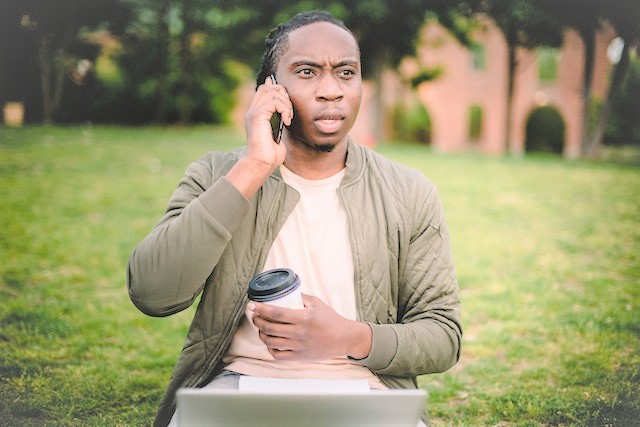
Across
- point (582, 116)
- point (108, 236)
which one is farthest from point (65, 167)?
point (582, 116)

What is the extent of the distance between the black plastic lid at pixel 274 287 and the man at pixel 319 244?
0.18 meters

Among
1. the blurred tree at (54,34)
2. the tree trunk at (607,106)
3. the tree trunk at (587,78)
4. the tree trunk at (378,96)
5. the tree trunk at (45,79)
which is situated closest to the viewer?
the blurred tree at (54,34)

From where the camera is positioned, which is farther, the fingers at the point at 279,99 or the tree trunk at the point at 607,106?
the tree trunk at the point at 607,106

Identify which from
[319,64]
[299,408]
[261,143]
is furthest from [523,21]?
[299,408]

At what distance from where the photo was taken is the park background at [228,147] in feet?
11.4

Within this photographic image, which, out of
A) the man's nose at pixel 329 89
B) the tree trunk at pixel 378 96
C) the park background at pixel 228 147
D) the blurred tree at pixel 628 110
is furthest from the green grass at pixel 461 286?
the tree trunk at pixel 378 96

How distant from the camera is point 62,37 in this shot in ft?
25.7

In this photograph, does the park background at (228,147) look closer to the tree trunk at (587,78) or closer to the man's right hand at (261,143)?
the tree trunk at (587,78)

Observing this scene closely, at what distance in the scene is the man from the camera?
189 cm

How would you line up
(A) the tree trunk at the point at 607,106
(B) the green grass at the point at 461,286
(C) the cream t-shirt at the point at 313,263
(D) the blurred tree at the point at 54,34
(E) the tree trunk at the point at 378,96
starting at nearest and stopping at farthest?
(C) the cream t-shirt at the point at 313,263 < (B) the green grass at the point at 461,286 < (D) the blurred tree at the point at 54,34 < (A) the tree trunk at the point at 607,106 < (E) the tree trunk at the point at 378,96

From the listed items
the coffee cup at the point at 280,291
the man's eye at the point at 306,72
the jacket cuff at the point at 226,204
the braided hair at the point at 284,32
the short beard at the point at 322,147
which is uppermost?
the braided hair at the point at 284,32

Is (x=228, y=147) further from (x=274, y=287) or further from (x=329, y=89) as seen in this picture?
(x=274, y=287)

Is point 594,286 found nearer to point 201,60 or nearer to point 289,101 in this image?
point 289,101

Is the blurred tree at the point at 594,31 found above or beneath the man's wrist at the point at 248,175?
above
